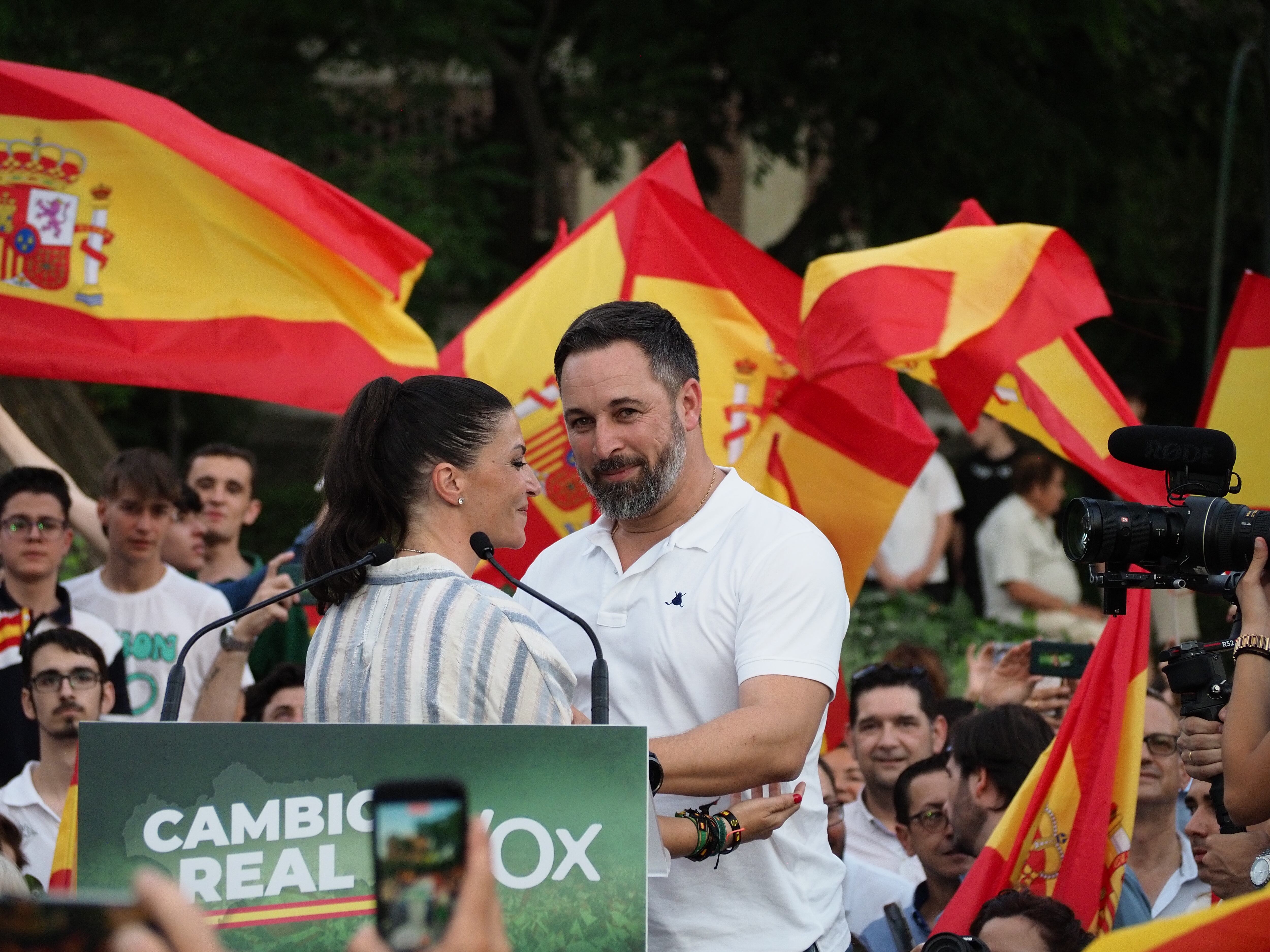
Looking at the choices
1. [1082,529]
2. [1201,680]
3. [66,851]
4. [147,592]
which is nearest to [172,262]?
[147,592]

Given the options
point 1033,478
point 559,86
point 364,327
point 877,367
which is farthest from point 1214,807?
point 559,86

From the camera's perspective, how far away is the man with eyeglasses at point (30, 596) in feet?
18.8

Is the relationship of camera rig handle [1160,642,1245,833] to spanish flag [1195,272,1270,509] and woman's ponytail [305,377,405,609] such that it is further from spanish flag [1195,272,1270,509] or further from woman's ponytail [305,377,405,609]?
woman's ponytail [305,377,405,609]

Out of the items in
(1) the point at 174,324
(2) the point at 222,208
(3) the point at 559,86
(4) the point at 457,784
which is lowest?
(4) the point at 457,784

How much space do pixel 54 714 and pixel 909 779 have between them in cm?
288

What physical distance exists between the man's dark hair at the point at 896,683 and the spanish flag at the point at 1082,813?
3.81 ft

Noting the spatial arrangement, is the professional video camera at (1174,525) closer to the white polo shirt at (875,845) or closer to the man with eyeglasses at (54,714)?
the white polo shirt at (875,845)

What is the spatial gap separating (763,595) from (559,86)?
998 cm

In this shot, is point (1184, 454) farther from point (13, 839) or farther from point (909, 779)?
point (13, 839)

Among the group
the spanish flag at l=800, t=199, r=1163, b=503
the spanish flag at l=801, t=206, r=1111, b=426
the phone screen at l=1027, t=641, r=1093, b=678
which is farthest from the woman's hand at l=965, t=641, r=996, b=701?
the spanish flag at l=801, t=206, r=1111, b=426

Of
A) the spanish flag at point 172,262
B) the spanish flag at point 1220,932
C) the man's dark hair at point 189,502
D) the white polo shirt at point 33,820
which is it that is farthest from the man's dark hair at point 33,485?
the spanish flag at point 1220,932

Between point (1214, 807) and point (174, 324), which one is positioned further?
point (174, 324)

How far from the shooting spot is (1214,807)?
3.48 metres

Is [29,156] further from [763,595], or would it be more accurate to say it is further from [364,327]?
[763,595]
